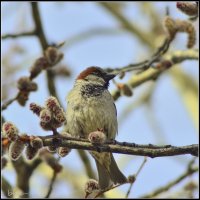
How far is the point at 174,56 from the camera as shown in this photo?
4.54 m

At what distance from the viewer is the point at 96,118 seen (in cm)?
375

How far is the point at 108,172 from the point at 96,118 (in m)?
0.40

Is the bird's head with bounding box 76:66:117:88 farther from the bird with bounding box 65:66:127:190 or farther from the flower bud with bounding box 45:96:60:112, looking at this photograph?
the flower bud with bounding box 45:96:60:112

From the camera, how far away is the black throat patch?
392 cm

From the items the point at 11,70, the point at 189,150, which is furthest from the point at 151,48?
the point at 189,150

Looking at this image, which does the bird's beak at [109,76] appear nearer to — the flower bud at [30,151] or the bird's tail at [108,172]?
the bird's tail at [108,172]

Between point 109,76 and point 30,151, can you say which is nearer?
point 30,151

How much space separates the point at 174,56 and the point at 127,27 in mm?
4076

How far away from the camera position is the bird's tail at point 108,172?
3564mm

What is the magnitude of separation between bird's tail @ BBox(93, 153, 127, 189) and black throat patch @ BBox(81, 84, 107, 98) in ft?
1.53

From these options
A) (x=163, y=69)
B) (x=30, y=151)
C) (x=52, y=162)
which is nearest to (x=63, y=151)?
(x=30, y=151)

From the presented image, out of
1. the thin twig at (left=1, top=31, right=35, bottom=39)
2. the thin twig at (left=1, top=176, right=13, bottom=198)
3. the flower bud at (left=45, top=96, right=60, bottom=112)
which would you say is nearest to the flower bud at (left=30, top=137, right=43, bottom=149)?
the flower bud at (left=45, top=96, right=60, bottom=112)

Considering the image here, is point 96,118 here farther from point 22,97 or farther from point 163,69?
point 163,69

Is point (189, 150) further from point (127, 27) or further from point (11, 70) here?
point (127, 27)
